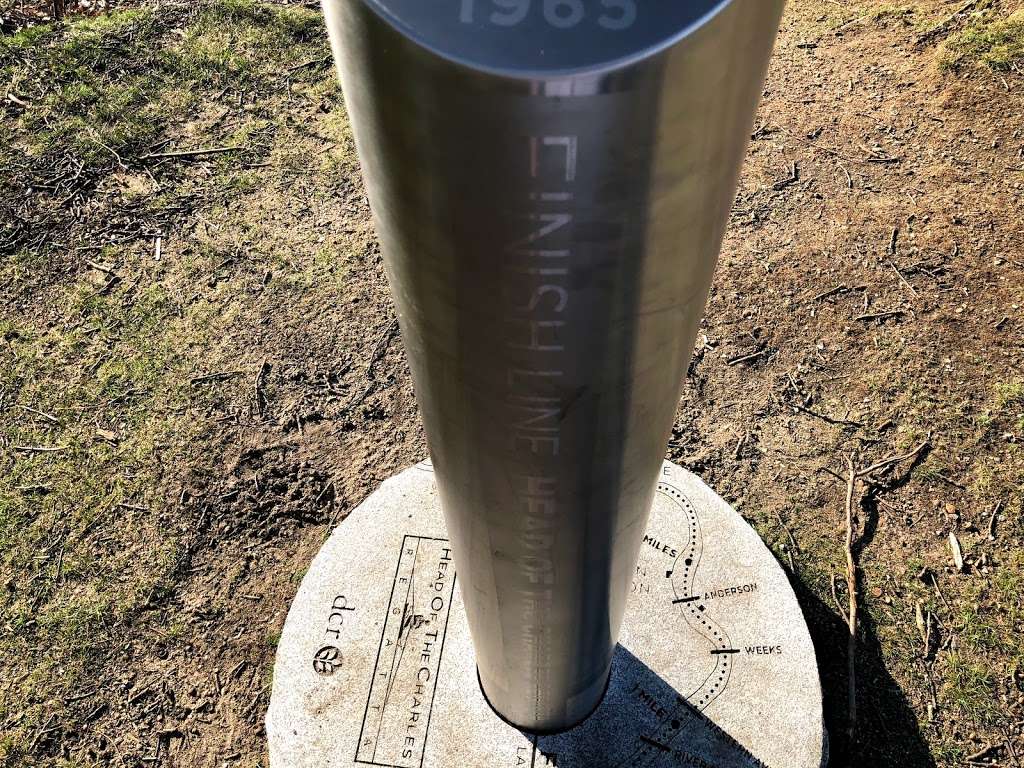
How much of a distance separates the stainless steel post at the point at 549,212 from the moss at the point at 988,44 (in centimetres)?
585

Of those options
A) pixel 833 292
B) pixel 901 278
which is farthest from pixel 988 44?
pixel 833 292

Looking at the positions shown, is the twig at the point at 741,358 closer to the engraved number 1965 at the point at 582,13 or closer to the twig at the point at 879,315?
the twig at the point at 879,315

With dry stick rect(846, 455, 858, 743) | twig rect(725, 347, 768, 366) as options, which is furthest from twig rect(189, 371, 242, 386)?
dry stick rect(846, 455, 858, 743)

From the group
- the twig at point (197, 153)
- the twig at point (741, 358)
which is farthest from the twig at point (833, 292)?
the twig at point (197, 153)

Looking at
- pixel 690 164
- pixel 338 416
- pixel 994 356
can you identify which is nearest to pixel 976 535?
pixel 994 356

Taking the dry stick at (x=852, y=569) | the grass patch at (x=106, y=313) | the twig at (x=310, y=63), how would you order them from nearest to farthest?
1. the dry stick at (x=852, y=569)
2. the grass patch at (x=106, y=313)
3. the twig at (x=310, y=63)

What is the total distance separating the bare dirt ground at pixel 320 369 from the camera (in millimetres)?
3777

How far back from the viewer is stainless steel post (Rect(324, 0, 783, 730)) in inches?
41.2

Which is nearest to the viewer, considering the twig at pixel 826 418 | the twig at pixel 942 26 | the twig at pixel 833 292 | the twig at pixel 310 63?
the twig at pixel 826 418

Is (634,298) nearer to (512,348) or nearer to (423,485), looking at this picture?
(512,348)

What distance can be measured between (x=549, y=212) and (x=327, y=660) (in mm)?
2632

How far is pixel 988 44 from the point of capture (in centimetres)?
632

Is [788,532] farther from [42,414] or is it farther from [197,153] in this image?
[197,153]

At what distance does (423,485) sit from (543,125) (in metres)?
2.91
